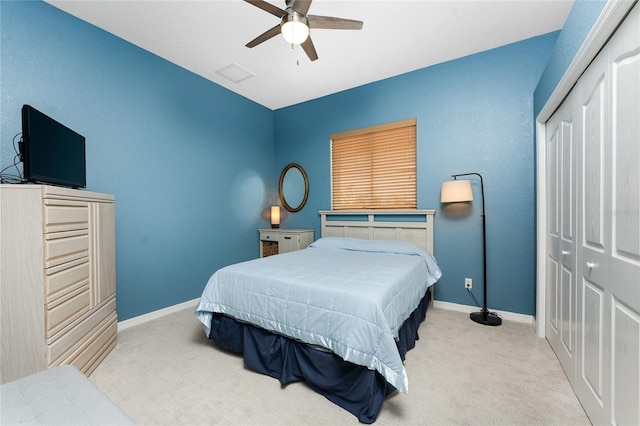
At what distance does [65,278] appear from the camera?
169 cm

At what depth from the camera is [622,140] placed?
1173mm

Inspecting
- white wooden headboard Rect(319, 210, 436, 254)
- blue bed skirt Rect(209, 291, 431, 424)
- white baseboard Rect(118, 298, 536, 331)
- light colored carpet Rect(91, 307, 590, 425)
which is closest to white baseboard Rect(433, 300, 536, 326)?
white baseboard Rect(118, 298, 536, 331)

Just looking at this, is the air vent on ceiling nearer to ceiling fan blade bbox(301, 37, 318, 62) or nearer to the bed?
ceiling fan blade bbox(301, 37, 318, 62)

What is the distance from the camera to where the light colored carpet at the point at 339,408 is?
149 cm

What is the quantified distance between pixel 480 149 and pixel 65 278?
375cm

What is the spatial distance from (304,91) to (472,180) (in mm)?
2543

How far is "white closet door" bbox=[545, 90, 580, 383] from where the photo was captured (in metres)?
1.77

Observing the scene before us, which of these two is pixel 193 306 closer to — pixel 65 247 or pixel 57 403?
pixel 65 247

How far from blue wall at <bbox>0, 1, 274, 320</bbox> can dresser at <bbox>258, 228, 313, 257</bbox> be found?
0.17 metres

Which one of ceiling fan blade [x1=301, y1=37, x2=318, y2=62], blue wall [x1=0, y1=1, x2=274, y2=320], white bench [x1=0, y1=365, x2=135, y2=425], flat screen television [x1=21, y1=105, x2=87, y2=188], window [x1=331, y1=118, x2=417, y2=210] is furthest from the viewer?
window [x1=331, y1=118, x2=417, y2=210]

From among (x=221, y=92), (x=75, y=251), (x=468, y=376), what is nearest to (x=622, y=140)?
(x=468, y=376)

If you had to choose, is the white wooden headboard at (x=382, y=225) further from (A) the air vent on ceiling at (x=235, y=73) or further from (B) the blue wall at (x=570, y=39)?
(A) the air vent on ceiling at (x=235, y=73)

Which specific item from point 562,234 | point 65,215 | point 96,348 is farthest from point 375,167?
point 96,348

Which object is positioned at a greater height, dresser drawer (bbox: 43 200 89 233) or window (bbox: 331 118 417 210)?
window (bbox: 331 118 417 210)
